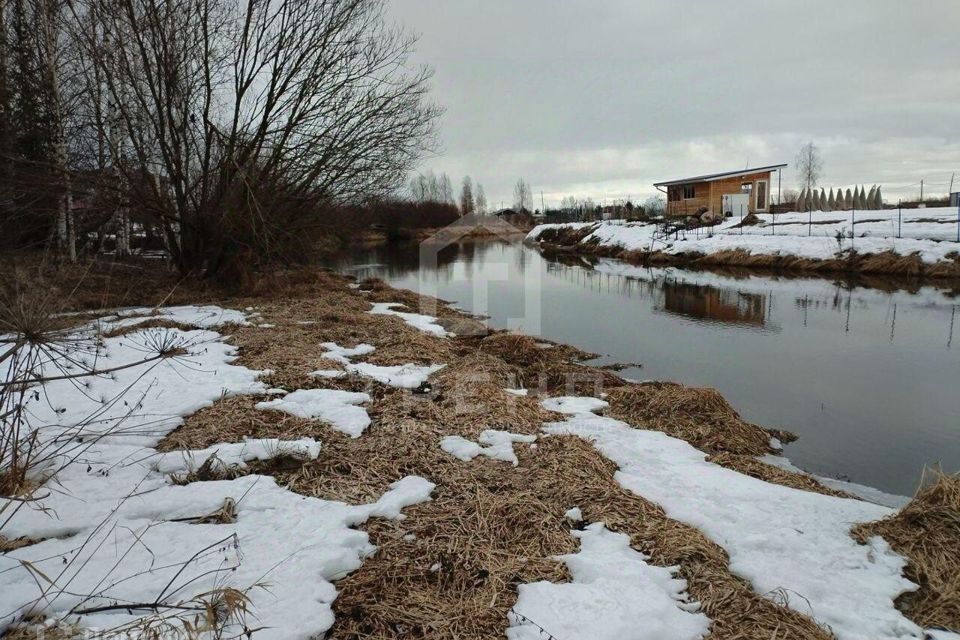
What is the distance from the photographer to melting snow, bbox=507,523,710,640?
2.12m

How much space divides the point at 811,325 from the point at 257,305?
34.8 ft

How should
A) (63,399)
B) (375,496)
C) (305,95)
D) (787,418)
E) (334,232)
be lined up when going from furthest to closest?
1. (334,232)
2. (305,95)
3. (787,418)
4. (63,399)
5. (375,496)

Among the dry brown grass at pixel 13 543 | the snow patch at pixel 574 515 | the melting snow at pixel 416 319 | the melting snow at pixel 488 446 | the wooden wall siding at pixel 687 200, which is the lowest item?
the snow patch at pixel 574 515

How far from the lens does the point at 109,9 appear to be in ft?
32.4

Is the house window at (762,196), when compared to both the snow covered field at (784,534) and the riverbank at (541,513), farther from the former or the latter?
the snow covered field at (784,534)

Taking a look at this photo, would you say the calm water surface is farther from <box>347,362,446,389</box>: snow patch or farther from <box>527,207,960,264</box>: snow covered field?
<box>527,207,960,264</box>: snow covered field

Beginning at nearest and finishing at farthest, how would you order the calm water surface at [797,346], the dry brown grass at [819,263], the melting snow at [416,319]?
the calm water surface at [797,346] → the melting snow at [416,319] → the dry brown grass at [819,263]

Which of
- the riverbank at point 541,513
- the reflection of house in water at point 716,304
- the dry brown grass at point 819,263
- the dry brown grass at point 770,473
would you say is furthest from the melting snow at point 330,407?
the dry brown grass at point 819,263

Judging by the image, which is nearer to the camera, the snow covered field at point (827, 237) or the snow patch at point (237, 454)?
the snow patch at point (237, 454)

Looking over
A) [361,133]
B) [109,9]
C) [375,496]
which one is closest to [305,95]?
[361,133]

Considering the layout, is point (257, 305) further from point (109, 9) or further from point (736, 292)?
point (736, 292)

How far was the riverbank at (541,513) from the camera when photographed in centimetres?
225

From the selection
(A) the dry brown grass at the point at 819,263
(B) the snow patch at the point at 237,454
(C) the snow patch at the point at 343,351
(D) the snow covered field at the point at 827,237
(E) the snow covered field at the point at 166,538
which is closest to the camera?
(E) the snow covered field at the point at 166,538

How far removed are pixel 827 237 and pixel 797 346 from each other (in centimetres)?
1463
